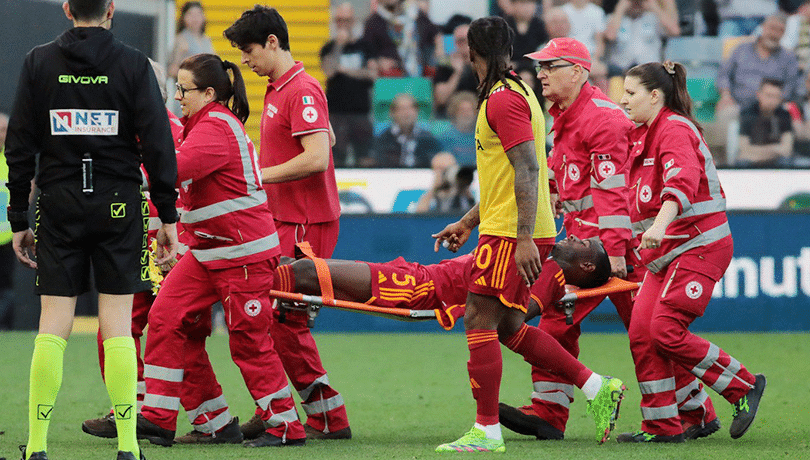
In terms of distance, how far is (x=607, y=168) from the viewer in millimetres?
5852

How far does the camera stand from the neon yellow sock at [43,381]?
4332 mm

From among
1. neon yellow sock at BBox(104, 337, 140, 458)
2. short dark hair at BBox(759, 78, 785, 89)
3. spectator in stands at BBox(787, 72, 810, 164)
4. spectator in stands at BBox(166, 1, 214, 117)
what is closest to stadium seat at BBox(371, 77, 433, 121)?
spectator in stands at BBox(166, 1, 214, 117)

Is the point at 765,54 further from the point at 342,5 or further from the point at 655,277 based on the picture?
the point at 655,277

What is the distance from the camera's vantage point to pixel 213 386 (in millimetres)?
5504

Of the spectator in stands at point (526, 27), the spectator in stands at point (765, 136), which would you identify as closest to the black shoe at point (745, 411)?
the spectator in stands at point (765, 136)

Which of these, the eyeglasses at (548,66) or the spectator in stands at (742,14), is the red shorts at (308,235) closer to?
the eyeglasses at (548,66)

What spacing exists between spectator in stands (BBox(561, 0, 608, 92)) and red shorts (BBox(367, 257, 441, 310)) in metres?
7.83

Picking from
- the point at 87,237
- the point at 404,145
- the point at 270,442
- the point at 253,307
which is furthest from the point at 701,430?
the point at 404,145

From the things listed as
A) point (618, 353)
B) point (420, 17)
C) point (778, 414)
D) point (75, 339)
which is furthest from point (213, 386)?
point (420, 17)

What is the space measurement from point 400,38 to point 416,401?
7.12 meters

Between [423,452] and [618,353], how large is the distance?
15.5ft

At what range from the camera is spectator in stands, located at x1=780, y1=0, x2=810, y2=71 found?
12.9m

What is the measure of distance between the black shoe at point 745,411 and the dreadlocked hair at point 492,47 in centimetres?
179

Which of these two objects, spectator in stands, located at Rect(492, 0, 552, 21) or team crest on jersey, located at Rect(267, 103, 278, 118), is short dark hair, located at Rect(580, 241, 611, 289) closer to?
team crest on jersey, located at Rect(267, 103, 278, 118)
